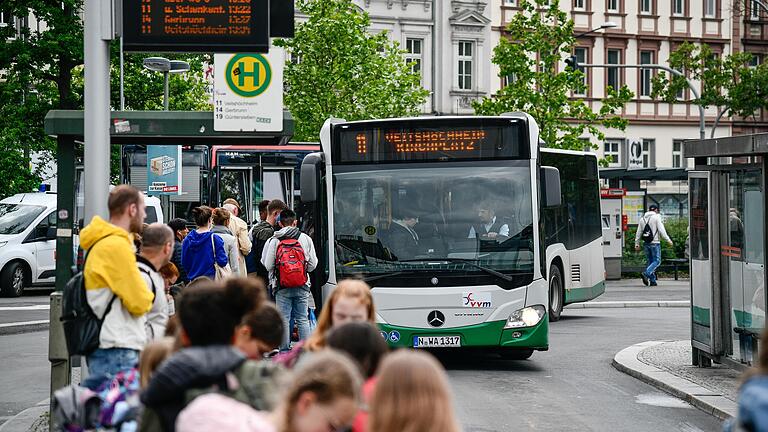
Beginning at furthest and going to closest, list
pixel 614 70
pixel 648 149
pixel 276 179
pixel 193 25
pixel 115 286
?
pixel 648 149 → pixel 614 70 → pixel 276 179 → pixel 193 25 → pixel 115 286

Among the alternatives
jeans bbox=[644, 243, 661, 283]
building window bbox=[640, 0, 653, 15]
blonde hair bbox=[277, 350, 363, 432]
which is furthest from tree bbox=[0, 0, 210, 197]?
blonde hair bbox=[277, 350, 363, 432]

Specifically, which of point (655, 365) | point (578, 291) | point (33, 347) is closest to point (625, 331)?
point (578, 291)

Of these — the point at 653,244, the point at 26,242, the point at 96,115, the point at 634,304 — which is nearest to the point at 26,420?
the point at 96,115

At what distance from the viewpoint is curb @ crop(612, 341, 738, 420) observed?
11656mm

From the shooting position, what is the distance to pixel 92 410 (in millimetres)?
5766

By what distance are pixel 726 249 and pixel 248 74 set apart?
537cm

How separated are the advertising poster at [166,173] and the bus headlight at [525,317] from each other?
48.8ft

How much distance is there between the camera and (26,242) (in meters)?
27.9

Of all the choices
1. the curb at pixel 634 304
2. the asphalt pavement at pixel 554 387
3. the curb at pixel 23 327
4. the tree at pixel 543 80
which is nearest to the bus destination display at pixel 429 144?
the asphalt pavement at pixel 554 387

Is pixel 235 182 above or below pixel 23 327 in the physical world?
above

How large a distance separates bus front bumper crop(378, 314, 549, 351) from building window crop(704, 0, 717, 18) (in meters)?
52.8

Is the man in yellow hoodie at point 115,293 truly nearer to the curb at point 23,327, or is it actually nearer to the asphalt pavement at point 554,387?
the asphalt pavement at point 554,387

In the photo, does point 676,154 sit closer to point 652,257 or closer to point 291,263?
point 652,257

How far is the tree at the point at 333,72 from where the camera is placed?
4481 cm
